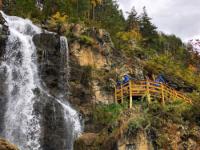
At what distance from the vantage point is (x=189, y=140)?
25938mm

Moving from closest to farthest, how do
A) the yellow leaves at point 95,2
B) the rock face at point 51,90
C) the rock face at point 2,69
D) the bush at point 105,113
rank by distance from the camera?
1. the rock face at point 51,90
2. the rock face at point 2,69
3. the bush at point 105,113
4. the yellow leaves at point 95,2

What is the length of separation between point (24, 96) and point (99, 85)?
664cm

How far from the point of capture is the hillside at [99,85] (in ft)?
83.1

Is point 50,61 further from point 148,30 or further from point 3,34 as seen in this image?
point 148,30

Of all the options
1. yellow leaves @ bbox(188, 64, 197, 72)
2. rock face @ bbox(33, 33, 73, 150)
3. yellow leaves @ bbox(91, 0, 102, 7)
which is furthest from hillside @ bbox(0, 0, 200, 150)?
yellow leaves @ bbox(188, 64, 197, 72)

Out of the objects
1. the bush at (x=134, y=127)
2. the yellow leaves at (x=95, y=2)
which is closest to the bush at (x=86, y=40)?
the bush at (x=134, y=127)

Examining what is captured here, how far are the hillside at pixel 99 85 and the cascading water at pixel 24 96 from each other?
0.46 m

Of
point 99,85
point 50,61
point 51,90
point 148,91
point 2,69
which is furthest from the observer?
point 99,85

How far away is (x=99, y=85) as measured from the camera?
1372 inches

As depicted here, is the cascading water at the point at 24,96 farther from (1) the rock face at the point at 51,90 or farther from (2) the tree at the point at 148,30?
(2) the tree at the point at 148,30

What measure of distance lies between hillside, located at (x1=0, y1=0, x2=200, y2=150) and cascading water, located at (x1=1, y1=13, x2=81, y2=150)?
46 cm

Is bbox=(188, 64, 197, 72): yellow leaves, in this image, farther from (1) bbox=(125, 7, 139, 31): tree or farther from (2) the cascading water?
(2) the cascading water

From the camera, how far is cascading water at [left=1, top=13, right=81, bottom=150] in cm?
2781

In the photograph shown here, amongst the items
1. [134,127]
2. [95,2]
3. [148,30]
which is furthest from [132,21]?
[134,127]
